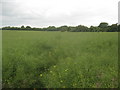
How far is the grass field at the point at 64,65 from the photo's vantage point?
6332 mm

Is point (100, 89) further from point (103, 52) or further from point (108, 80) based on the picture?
point (103, 52)

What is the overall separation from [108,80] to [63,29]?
22.3ft

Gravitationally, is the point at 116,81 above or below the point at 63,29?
below

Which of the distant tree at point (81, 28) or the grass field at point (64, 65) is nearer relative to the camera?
the grass field at point (64, 65)

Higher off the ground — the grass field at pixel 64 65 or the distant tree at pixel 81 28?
the distant tree at pixel 81 28

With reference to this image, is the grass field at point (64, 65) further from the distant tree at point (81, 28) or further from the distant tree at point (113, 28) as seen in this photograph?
the distant tree at point (81, 28)

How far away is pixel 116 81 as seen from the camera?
20.2 ft

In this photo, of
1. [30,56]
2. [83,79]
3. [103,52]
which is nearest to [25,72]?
[30,56]

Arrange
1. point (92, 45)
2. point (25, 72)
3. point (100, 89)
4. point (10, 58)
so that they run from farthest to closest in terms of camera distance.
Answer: point (92, 45) < point (10, 58) < point (25, 72) < point (100, 89)

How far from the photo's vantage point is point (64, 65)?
7.36 m

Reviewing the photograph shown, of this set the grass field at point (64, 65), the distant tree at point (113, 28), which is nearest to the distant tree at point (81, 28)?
the grass field at point (64, 65)

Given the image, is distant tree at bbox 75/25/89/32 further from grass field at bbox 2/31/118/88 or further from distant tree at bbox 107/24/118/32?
distant tree at bbox 107/24/118/32

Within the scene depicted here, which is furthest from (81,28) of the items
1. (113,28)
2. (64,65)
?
(64,65)

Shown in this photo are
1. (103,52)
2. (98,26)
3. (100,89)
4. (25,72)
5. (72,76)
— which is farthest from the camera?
(98,26)
